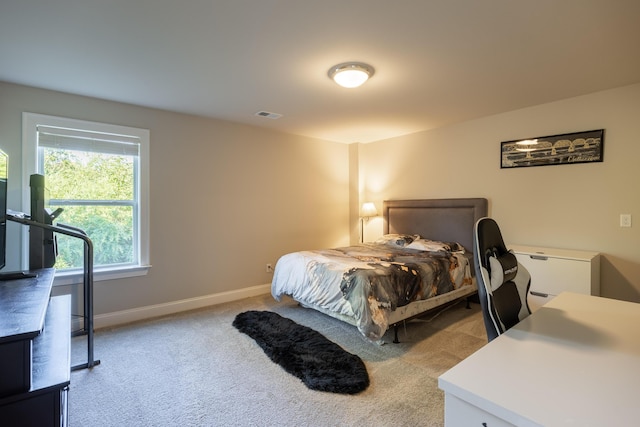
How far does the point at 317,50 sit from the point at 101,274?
3033 millimetres

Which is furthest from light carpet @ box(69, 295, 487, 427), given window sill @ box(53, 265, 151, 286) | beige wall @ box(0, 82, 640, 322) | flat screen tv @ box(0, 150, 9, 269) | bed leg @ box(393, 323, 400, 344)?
flat screen tv @ box(0, 150, 9, 269)

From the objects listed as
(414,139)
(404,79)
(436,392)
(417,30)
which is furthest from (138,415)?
(414,139)

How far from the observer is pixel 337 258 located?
3400mm

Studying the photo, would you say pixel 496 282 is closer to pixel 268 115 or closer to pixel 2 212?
pixel 2 212

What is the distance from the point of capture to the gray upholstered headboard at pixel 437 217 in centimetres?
400

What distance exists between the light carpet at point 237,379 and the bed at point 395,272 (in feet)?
0.93

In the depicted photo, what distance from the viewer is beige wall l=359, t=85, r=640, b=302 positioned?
9.70 feet

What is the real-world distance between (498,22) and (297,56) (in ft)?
4.42

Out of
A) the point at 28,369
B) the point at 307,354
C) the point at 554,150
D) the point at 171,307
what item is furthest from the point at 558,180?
the point at 171,307

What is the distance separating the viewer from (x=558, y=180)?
337 cm

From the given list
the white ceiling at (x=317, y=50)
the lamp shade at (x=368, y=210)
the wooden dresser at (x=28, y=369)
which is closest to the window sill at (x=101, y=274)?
the white ceiling at (x=317, y=50)

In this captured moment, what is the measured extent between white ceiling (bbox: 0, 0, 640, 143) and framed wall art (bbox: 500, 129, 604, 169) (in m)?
0.43

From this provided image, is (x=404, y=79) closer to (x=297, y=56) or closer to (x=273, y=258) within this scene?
(x=297, y=56)

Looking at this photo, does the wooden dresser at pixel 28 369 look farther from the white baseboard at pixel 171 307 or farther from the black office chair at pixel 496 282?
the white baseboard at pixel 171 307
